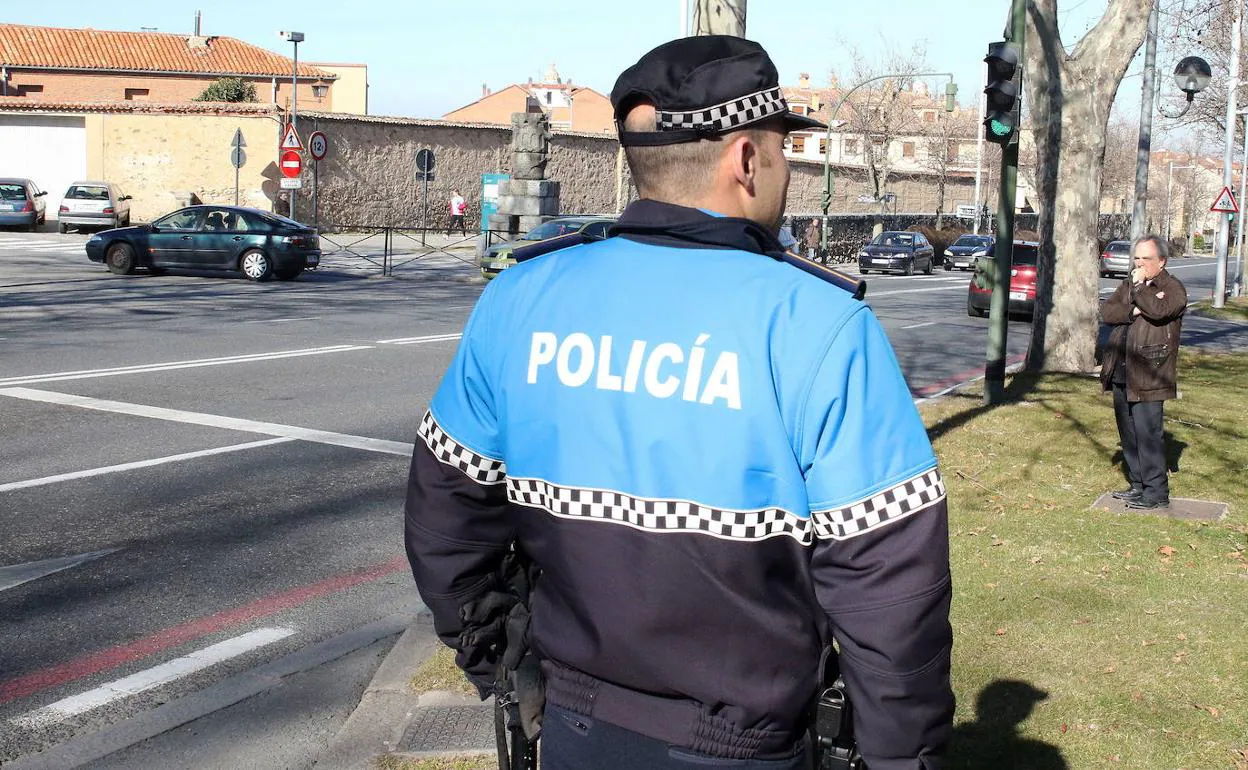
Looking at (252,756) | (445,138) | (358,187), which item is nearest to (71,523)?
(252,756)

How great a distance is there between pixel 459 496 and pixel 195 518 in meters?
5.35

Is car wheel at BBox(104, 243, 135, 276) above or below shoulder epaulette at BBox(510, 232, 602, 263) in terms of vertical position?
below

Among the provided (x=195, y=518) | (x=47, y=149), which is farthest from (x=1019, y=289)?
(x=47, y=149)

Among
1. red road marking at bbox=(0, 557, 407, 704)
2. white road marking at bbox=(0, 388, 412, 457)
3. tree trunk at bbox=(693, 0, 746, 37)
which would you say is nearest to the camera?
red road marking at bbox=(0, 557, 407, 704)

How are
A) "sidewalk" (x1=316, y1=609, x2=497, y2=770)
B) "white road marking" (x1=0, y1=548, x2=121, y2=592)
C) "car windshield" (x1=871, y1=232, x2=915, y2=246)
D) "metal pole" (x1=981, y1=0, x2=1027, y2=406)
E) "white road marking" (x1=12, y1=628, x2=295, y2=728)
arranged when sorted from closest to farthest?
"sidewalk" (x1=316, y1=609, x2=497, y2=770), "white road marking" (x1=12, y1=628, x2=295, y2=728), "white road marking" (x1=0, y1=548, x2=121, y2=592), "metal pole" (x1=981, y1=0, x2=1027, y2=406), "car windshield" (x1=871, y1=232, x2=915, y2=246)

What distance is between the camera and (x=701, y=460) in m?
1.98

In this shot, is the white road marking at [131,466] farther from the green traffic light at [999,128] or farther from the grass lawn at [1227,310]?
the grass lawn at [1227,310]

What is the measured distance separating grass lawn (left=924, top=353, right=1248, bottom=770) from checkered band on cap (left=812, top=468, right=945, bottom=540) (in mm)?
2560

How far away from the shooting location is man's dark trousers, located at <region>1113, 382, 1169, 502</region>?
809 cm

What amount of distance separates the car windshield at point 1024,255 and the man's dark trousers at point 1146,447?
59.4 feet

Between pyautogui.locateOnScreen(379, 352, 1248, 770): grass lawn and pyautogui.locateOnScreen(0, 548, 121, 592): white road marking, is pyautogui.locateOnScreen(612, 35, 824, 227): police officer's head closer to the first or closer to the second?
pyautogui.locateOnScreen(379, 352, 1248, 770): grass lawn

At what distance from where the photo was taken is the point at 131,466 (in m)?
8.42

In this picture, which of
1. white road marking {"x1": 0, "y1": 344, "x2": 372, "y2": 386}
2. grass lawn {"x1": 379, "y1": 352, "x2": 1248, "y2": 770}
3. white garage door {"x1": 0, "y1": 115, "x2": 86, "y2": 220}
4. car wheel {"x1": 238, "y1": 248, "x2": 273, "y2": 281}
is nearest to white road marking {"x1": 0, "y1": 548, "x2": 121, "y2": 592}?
grass lawn {"x1": 379, "y1": 352, "x2": 1248, "y2": 770}

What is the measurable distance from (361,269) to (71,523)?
23.9 m
